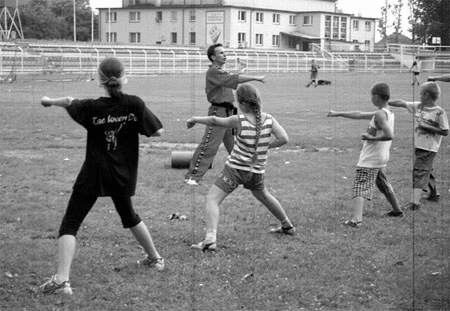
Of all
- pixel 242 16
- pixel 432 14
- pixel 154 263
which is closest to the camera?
pixel 154 263

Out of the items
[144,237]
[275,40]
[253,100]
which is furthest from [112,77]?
[275,40]

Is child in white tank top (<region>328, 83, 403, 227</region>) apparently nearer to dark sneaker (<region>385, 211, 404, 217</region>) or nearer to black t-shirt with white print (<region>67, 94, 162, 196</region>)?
dark sneaker (<region>385, 211, 404, 217</region>)

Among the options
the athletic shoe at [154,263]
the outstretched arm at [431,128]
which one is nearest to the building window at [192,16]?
the outstretched arm at [431,128]

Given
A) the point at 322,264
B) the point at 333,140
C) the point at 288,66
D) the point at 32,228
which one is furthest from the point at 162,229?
the point at 288,66

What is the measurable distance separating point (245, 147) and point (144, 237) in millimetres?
1425

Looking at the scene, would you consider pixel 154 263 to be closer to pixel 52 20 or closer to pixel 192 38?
pixel 192 38

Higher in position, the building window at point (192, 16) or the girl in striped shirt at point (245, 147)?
the building window at point (192, 16)

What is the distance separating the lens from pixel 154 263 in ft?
22.0

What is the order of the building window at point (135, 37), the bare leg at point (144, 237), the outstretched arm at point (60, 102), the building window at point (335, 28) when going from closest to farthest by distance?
the outstretched arm at point (60, 102) → the bare leg at point (144, 237) → the building window at point (135, 37) → the building window at point (335, 28)

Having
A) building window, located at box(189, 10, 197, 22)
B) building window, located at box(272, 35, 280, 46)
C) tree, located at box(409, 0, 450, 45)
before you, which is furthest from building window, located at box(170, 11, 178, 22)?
tree, located at box(409, 0, 450, 45)

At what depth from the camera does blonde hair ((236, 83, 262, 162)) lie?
7270 mm

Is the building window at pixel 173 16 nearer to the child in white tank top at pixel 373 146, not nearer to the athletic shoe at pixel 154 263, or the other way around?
the child in white tank top at pixel 373 146

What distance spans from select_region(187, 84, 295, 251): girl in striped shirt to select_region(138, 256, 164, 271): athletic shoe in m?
0.69

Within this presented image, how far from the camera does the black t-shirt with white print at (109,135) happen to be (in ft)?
19.8
